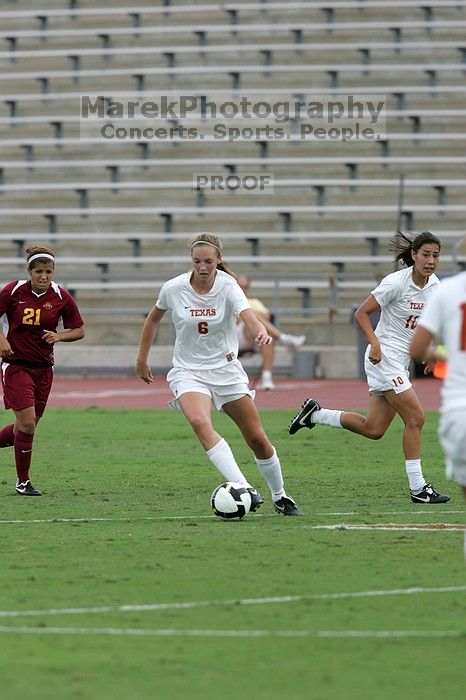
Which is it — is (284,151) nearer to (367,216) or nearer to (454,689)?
(367,216)

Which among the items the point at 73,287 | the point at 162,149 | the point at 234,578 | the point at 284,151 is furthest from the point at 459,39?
the point at 234,578

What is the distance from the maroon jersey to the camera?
1146cm

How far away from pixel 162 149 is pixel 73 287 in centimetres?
443

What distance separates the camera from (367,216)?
32.0 m

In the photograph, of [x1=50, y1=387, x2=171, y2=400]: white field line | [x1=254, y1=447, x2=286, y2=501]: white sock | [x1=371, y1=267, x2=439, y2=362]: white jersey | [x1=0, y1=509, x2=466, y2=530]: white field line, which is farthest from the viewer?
[x1=50, y1=387, x2=171, y2=400]: white field line

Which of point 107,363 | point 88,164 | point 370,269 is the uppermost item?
point 88,164

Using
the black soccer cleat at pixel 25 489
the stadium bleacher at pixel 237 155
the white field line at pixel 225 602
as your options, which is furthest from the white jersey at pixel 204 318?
the stadium bleacher at pixel 237 155

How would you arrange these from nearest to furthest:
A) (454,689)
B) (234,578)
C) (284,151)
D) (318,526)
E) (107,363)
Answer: (454,689)
(234,578)
(318,526)
(107,363)
(284,151)

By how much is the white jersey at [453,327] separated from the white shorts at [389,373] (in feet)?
17.0

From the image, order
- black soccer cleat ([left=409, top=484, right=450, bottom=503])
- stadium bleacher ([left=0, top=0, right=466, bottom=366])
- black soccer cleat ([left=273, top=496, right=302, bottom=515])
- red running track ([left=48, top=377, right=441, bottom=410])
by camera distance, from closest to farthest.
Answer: black soccer cleat ([left=273, top=496, right=302, bottom=515]) < black soccer cleat ([left=409, top=484, right=450, bottom=503]) < red running track ([left=48, top=377, right=441, bottom=410]) < stadium bleacher ([left=0, top=0, right=466, bottom=366])

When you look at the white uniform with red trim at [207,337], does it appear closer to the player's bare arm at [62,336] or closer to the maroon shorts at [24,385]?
the player's bare arm at [62,336]

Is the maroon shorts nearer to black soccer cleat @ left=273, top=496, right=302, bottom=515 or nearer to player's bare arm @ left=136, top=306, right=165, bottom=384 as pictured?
player's bare arm @ left=136, top=306, right=165, bottom=384

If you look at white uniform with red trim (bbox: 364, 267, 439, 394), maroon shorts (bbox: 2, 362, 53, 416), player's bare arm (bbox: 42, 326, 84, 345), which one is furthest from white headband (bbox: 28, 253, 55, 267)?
white uniform with red trim (bbox: 364, 267, 439, 394)

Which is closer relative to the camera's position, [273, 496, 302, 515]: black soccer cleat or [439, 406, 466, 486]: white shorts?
[439, 406, 466, 486]: white shorts
